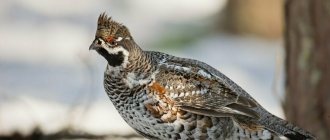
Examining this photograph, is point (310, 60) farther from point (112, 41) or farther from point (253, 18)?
point (253, 18)

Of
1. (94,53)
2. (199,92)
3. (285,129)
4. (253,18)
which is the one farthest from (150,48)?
(285,129)

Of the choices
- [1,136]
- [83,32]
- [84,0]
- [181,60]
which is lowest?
[1,136]

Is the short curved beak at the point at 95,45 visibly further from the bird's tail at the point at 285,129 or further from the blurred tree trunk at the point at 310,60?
the blurred tree trunk at the point at 310,60

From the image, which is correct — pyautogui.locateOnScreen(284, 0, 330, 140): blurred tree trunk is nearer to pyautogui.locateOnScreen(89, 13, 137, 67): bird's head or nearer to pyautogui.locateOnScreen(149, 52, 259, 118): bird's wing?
pyautogui.locateOnScreen(149, 52, 259, 118): bird's wing

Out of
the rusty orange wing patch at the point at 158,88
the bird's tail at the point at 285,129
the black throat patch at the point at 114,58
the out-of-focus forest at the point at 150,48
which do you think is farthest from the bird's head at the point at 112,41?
the out-of-focus forest at the point at 150,48

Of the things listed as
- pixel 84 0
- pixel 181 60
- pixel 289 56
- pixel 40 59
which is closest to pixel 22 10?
pixel 84 0

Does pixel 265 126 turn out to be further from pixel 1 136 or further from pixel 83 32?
pixel 83 32

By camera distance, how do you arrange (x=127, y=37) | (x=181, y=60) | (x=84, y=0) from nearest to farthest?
(x=127, y=37) < (x=181, y=60) < (x=84, y=0)

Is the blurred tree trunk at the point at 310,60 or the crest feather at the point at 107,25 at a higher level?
the blurred tree trunk at the point at 310,60
